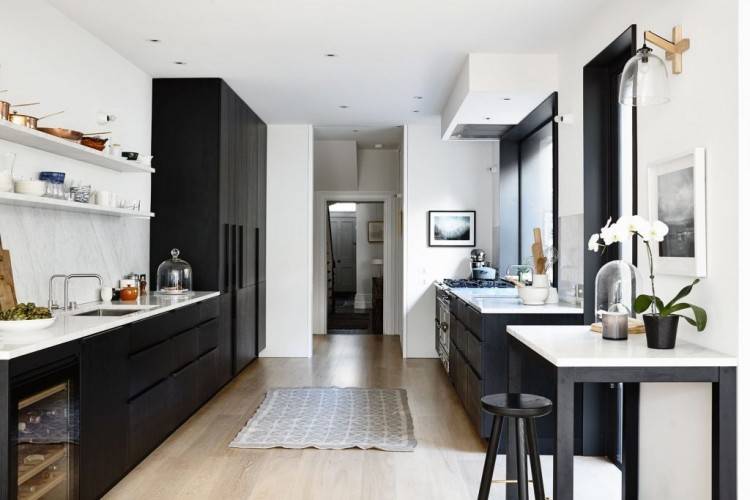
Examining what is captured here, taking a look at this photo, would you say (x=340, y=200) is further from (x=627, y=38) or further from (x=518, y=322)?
(x=627, y=38)

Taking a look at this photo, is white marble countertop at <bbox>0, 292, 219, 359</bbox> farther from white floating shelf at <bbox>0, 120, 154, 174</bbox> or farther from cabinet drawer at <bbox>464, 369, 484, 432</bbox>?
cabinet drawer at <bbox>464, 369, 484, 432</bbox>

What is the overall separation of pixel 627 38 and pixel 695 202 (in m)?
1.20

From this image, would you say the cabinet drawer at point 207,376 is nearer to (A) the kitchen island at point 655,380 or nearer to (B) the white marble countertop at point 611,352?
(B) the white marble countertop at point 611,352

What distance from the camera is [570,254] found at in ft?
13.4

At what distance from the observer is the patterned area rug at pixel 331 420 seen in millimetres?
3996

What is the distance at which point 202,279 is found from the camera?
16.6 feet

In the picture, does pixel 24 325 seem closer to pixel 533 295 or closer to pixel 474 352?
pixel 474 352

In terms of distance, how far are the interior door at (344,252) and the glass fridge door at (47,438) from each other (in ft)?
35.9

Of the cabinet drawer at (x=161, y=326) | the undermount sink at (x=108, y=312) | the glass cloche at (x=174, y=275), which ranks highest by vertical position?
the glass cloche at (x=174, y=275)

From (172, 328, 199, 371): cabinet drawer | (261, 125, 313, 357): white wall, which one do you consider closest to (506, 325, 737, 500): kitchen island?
(172, 328, 199, 371): cabinet drawer

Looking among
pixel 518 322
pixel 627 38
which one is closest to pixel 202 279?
pixel 518 322

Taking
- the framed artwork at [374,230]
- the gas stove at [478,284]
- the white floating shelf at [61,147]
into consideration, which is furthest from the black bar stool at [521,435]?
the framed artwork at [374,230]

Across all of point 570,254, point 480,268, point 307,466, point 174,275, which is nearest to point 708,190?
point 570,254

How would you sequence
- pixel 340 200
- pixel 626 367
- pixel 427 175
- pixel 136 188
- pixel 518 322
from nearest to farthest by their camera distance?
pixel 626 367 → pixel 518 322 → pixel 136 188 → pixel 427 175 → pixel 340 200
